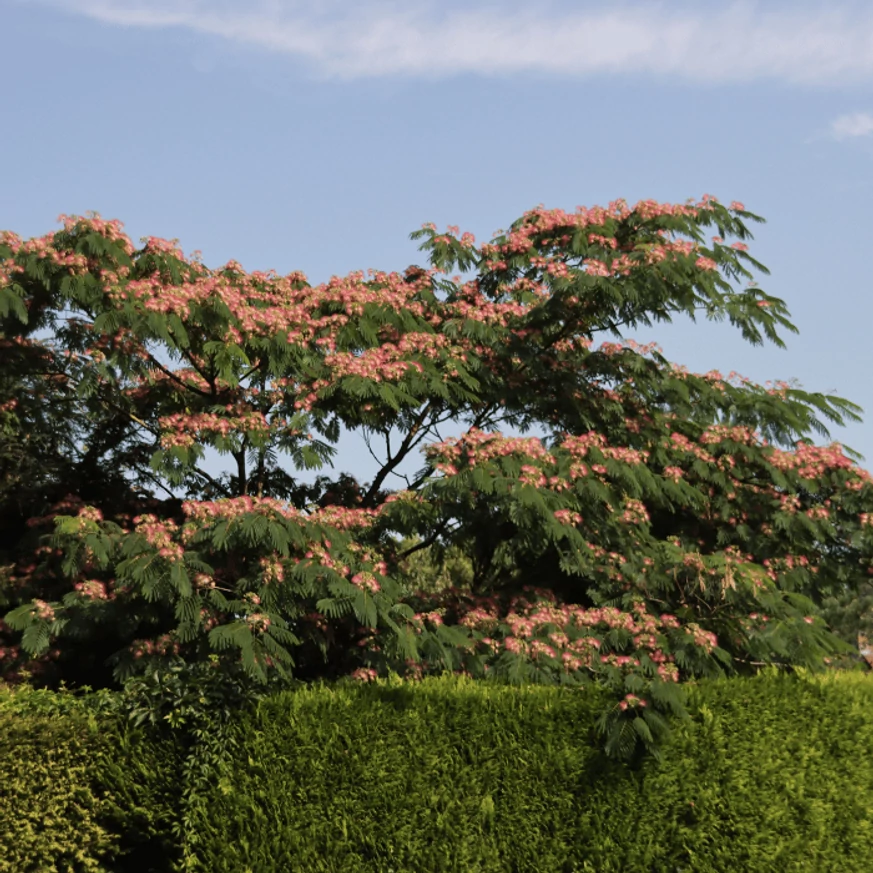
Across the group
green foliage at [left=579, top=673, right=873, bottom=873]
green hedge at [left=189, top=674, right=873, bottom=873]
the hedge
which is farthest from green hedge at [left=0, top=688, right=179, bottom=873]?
green foliage at [left=579, top=673, right=873, bottom=873]

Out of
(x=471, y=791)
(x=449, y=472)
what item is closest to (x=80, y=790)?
(x=471, y=791)

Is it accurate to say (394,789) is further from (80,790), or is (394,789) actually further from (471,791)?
(80,790)

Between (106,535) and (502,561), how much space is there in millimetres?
4900

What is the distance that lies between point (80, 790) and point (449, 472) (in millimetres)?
4782

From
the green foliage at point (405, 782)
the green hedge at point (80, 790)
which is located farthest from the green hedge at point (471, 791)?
the green hedge at point (80, 790)

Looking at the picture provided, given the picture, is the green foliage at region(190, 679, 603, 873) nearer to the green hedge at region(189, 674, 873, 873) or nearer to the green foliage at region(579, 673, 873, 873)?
the green hedge at region(189, 674, 873, 873)

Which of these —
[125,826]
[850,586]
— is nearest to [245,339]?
[125,826]

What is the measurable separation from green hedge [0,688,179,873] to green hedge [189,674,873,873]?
22.7 inches

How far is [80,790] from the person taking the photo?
971 centimetres

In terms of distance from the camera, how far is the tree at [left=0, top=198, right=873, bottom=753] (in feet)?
35.4

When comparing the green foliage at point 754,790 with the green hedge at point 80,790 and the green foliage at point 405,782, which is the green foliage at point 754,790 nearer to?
the green foliage at point 405,782

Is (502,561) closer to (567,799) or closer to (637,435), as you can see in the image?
(637,435)

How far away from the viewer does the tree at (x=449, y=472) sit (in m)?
10.8

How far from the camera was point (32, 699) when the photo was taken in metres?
10.0
